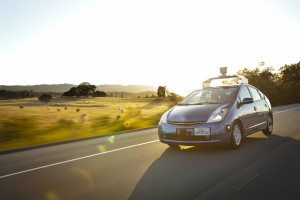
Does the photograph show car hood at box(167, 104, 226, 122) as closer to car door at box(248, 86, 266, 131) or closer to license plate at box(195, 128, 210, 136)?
license plate at box(195, 128, 210, 136)

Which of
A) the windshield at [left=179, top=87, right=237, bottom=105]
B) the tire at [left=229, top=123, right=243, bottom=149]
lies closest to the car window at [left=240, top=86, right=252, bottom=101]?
the windshield at [left=179, top=87, right=237, bottom=105]

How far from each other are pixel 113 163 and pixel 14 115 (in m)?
8.76

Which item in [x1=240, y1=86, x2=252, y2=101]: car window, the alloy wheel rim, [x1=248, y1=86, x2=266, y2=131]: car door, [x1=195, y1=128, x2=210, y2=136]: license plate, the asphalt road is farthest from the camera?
[x1=248, y1=86, x2=266, y2=131]: car door

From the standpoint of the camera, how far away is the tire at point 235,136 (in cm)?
652

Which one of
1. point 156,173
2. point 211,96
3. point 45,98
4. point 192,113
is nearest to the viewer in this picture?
point 156,173

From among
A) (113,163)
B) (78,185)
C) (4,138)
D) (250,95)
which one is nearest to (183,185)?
(78,185)

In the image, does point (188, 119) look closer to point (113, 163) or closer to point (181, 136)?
point (181, 136)

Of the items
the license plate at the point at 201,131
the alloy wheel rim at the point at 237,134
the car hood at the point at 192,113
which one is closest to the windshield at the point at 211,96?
the car hood at the point at 192,113

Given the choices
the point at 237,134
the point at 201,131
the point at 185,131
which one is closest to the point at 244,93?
the point at 237,134

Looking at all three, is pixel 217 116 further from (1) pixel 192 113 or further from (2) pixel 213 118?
(1) pixel 192 113

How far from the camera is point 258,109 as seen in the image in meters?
8.18

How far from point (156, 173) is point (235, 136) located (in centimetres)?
264

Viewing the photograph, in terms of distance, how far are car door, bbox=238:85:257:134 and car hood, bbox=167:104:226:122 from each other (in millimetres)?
704

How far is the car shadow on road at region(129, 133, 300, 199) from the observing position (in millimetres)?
4059
